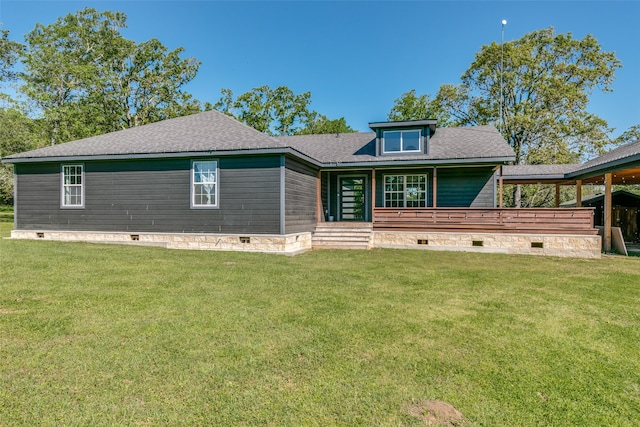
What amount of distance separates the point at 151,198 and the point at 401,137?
361 inches

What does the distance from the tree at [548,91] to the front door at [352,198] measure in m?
16.1

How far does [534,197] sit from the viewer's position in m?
26.4

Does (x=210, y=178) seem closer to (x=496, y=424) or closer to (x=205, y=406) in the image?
(x=205, y=406)

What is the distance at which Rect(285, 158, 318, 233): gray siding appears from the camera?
1053 cm

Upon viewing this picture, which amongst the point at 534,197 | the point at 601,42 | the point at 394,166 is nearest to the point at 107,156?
the point at 394,166

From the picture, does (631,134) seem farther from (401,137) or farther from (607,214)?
(401,137)

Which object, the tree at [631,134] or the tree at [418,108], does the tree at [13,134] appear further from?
the tree at [631,134]

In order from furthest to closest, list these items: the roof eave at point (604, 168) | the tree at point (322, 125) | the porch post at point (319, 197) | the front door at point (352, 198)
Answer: the tree at point (322, 125) < the front door at point (352, 198) < the porch post at point (319, 197) < the roof eave at point (604, 168)

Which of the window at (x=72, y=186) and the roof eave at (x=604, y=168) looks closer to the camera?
the roof eave at (x=604, y=168)

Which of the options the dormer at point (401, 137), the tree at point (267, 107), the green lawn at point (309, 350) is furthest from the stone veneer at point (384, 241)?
the tree at point (267, 107)

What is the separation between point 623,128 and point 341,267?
29.9m

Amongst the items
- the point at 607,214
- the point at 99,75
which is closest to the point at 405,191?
the point at 607,214

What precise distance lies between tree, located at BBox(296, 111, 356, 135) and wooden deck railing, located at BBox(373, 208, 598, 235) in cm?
2507

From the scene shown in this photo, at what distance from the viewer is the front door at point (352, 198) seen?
14570mm
